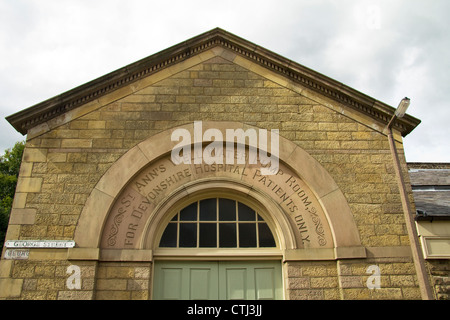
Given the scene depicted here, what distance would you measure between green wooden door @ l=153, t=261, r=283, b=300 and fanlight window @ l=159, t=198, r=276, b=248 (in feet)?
1.22

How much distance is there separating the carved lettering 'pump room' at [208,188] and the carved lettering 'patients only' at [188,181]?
0.02 metres

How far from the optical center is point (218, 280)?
7352 millimetres

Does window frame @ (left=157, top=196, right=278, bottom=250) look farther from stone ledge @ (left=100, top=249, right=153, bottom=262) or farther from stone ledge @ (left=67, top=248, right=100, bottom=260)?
stone ledge @ (left=67, top=248, right=100, bottom=260)

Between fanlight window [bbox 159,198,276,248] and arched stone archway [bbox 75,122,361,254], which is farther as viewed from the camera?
fanlight window [bbox 159,198,276,248]

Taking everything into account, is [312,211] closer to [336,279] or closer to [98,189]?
[336,279]

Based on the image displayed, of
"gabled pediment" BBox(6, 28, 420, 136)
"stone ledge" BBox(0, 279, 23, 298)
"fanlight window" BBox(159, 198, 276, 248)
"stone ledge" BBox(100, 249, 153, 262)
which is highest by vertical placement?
"gabled pediment" BBox(6, 28, 420, 136)

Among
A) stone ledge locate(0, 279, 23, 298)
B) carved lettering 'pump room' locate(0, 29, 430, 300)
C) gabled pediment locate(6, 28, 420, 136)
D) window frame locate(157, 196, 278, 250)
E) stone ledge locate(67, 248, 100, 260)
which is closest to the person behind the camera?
stone ledge locate(0, 279, 23, 298)

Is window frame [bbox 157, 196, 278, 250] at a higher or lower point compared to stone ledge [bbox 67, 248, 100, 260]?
higher

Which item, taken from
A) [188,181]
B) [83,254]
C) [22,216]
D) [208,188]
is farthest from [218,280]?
[22,216]

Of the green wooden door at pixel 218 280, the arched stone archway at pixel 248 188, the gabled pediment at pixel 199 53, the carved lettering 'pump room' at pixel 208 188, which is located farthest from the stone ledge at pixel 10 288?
the gabled pediment at pixel 199 53

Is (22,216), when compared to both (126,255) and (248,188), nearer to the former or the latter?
(126,255)

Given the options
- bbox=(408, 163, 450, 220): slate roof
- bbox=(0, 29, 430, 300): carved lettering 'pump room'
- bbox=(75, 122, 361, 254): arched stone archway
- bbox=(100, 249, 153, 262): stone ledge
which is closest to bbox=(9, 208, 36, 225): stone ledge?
bbox=(0, 29, 430, 300): carved lettering 'pump room'

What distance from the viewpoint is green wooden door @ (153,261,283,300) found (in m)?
7.21

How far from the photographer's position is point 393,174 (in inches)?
313
